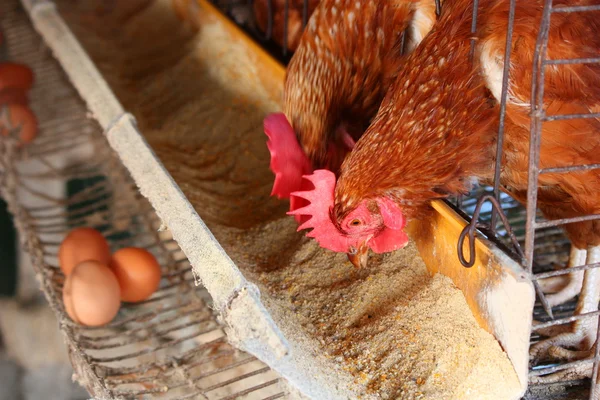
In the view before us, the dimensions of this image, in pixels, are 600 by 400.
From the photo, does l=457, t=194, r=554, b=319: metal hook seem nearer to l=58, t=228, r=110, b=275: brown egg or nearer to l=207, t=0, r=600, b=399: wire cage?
l=207, t=0, r=600, b=399: wire cage

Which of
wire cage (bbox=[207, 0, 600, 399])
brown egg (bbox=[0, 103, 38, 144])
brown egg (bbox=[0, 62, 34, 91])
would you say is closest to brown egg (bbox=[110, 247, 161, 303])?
wire cage (bbox=[207, 0, 600, 399])

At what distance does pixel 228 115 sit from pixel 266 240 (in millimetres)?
729

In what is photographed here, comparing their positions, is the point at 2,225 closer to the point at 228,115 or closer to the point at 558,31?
the point at 228,115

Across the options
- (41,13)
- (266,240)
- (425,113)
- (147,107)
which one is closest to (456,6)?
(425,113)

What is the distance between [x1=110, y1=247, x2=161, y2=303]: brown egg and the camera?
1682 millimetres

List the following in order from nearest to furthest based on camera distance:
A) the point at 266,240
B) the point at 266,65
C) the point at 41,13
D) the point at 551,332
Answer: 1. the point at 551,332
2. the point at 266,240
3. the point at 266,65
4. the point at 41,13

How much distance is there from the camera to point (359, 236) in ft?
4.18

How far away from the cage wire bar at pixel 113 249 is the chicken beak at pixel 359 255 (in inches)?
12.1

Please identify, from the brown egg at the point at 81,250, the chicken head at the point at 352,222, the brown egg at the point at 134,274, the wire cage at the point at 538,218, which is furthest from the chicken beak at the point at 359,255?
the brown egg at the point at 81,250

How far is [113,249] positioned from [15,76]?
0.94m

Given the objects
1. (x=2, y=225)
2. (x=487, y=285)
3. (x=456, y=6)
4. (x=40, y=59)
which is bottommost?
(x=2, y=225)

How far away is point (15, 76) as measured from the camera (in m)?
2.56

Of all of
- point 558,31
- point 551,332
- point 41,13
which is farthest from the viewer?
point 41,13

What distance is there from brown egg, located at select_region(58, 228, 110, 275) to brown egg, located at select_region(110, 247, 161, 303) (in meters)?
0.06
